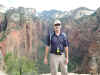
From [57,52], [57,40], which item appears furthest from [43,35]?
[57,52]

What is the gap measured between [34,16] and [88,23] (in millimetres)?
1560

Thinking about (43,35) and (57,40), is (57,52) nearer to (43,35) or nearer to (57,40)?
(57,40)

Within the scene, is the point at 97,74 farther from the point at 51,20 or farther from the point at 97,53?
the point at 51,20

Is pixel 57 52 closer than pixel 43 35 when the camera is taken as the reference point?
Yes

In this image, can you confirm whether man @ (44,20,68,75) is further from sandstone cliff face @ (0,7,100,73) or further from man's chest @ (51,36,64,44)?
sandstone cliff face @ (0,7,100,73)

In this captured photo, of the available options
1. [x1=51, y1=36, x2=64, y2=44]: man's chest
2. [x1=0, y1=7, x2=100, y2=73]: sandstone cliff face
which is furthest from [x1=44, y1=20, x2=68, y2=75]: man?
[x1=0, y1=7, x2=100, y2=73]: sandstone cliff face

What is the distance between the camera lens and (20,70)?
6.88m

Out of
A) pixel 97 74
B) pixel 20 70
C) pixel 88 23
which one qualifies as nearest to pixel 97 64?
pixel 97 74

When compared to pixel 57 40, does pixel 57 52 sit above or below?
below

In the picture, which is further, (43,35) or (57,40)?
(43,35)

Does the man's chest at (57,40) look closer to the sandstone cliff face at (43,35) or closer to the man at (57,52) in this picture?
the man at (57,52)

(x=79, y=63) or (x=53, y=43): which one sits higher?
(x=53, y=43)

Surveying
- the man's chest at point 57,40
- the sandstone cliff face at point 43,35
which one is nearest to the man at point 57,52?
the man's chest at point 57,40

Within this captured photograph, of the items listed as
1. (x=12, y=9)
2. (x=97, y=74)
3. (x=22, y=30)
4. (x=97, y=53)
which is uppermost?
(x=12, y=9)
